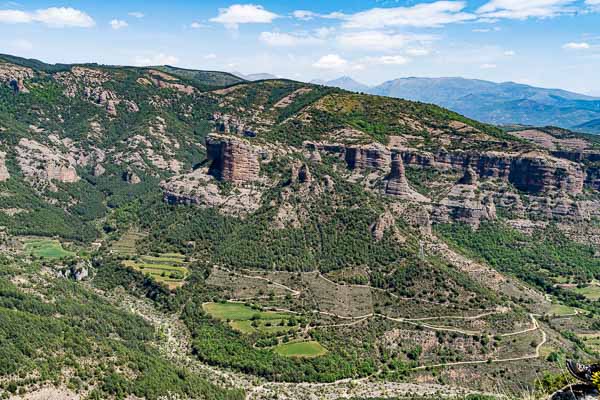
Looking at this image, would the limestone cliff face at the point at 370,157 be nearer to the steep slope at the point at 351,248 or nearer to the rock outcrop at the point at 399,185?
the steep slope at the point at 351,248

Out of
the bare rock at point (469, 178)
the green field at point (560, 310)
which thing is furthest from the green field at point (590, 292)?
the bare rock at point (469, 178)

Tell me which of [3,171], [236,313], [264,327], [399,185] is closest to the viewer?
[264,327]

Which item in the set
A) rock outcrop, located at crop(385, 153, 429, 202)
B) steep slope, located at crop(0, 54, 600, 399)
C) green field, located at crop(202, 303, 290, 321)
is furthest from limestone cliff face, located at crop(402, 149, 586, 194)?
green field, located at crop(202, 303, 290, 321)

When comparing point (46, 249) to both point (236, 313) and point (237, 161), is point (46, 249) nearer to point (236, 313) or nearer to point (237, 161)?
point (237, 161)

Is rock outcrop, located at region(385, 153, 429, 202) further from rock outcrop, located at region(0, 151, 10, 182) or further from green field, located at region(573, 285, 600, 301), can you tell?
rock outcrop, located at region(0, 151, 10, 182)

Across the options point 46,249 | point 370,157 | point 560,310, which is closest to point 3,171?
point 46,249
